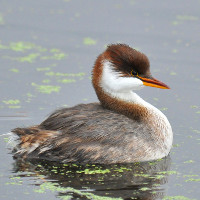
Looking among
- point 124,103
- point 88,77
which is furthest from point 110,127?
point 88,77

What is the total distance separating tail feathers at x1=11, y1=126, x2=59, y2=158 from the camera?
32.0 feet

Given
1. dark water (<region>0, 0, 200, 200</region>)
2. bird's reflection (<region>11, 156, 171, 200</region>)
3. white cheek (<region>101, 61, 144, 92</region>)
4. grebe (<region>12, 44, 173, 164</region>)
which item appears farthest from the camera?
white cheek (<region>101, 61, 144, 92</region>)

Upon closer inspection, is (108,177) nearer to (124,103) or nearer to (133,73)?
(124,103)

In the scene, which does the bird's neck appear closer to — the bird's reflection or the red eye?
the red eye

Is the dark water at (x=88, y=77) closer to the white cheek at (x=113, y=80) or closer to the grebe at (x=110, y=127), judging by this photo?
the grebe at (x=110, y=127)

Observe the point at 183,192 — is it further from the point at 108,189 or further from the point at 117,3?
the point at 117,3

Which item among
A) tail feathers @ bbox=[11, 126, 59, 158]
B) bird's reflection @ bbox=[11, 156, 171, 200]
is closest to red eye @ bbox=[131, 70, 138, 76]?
bird's reflection @ bbox=[11, 156, 171, 200]

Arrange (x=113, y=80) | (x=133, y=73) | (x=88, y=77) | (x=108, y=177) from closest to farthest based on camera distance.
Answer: (x=108, y=177) < (x=113, y=80) < (x=133, y=73) < (x=88, y=77)

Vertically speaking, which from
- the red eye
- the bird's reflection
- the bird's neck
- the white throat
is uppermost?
the red eye

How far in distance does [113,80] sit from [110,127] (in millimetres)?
836

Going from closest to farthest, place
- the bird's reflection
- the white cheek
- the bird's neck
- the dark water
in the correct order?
the bird's reflection, the dark water, the white cheek, the bird's neck

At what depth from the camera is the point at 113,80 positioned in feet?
33.4

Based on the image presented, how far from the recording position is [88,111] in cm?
1015

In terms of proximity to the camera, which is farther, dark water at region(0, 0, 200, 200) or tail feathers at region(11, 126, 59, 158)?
tail feathers at region(11, 126, 59, 158)
